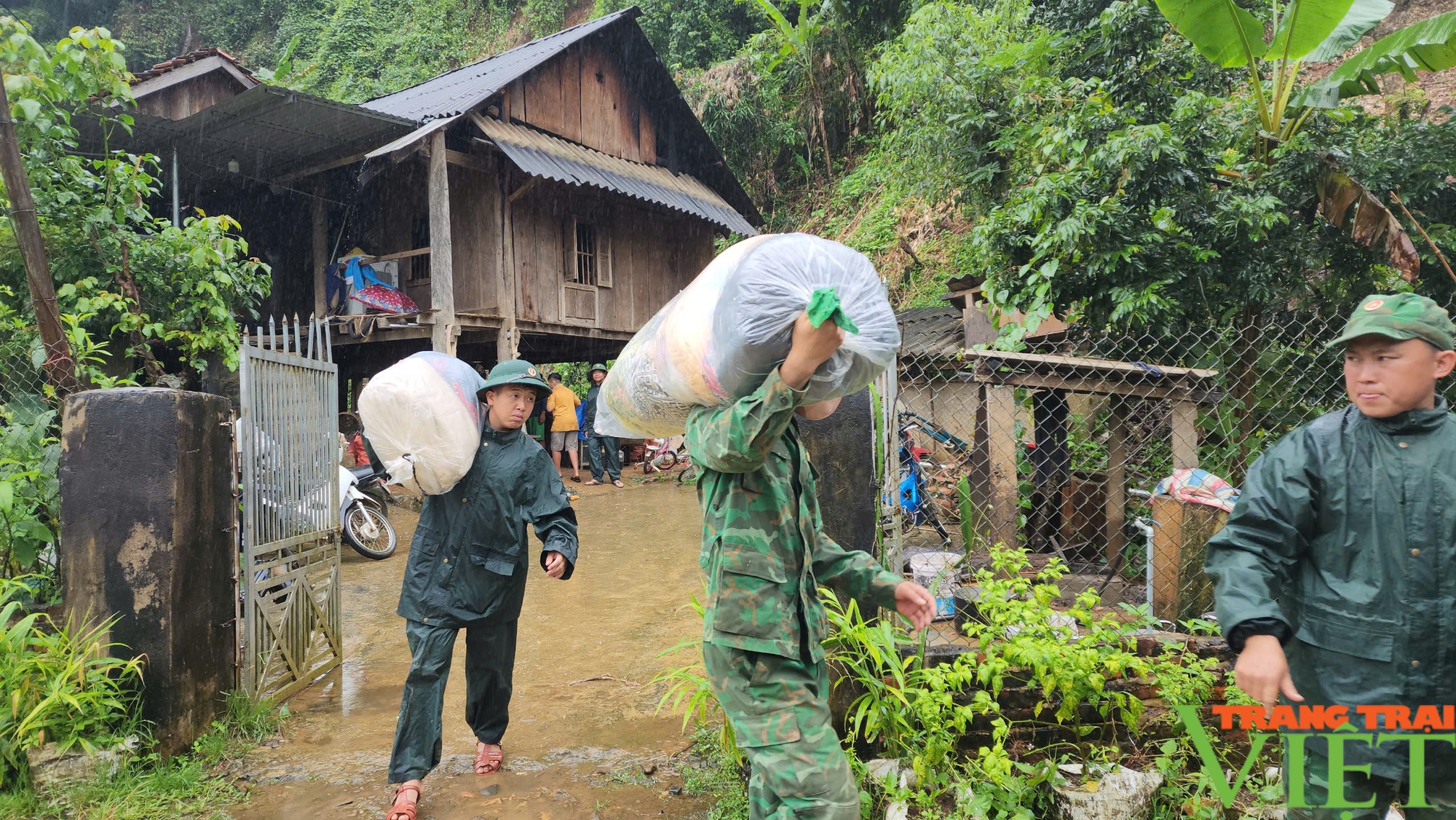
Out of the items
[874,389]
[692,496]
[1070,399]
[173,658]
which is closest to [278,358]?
[173,658]

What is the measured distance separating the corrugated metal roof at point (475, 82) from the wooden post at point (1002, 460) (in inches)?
321

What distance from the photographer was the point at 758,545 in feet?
6.94

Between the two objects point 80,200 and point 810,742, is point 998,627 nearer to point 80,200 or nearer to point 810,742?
point 810,742

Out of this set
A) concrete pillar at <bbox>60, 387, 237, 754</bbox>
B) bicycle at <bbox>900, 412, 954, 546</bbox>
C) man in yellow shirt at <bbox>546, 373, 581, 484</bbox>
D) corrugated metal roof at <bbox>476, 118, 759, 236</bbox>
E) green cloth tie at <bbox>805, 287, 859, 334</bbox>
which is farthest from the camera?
man in yellow shirt at <bbox>546, 373, 581, 484</bbox>

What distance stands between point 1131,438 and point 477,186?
31.0 ft


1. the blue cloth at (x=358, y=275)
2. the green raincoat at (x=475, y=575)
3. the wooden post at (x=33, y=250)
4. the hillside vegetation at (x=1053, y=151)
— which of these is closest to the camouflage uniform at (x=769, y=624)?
the green raincoat at (x=475, y=575)

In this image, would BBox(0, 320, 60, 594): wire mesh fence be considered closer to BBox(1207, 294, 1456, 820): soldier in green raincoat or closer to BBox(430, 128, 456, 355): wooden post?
BBox(1207, 294, 1456, 820): soldier in green raincoat

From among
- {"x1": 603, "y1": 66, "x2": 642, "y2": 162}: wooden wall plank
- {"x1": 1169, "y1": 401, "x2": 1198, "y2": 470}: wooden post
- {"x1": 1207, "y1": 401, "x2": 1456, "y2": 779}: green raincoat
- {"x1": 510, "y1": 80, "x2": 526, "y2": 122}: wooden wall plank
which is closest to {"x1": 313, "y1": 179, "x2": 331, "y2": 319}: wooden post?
{"x1": 510, "y1": 80, "x2": 526, "y2": 122}: wooden wall plank

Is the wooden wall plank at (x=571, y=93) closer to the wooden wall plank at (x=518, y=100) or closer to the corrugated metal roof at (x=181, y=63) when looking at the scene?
the wooden wall plank at (x=518, y=100)

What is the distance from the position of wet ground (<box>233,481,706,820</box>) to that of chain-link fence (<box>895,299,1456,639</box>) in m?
1.58

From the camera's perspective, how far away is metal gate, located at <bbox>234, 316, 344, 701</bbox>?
3.97 m

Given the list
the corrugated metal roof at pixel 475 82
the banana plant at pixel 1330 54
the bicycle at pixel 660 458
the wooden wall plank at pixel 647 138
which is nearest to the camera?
the banana plant at pixel 1330 54

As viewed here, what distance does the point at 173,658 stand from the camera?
3.50m

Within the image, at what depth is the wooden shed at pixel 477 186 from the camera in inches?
393
